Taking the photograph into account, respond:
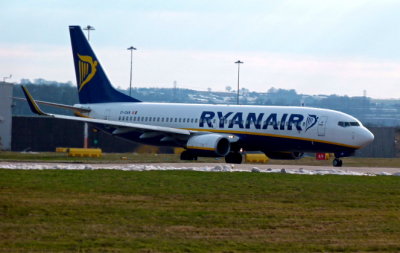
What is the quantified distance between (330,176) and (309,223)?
47.8 ft

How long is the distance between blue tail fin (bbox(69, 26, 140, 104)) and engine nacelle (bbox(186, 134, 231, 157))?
9648 mm

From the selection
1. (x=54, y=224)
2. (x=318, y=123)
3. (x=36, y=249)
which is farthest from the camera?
(x=318, y=123)

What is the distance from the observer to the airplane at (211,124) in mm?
51500

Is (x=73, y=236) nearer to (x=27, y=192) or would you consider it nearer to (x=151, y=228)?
(x=151, y=228)

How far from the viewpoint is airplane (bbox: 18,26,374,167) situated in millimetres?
51500

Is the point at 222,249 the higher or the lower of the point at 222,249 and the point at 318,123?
the lower

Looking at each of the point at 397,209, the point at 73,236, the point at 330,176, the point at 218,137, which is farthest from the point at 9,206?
the point at 218,137

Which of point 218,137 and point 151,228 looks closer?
point 151,228

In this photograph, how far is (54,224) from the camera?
73.2 ft

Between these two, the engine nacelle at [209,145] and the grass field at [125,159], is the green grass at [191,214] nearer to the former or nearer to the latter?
the engine nacelle at [209,145]

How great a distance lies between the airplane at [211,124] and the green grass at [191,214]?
16418 millimetres

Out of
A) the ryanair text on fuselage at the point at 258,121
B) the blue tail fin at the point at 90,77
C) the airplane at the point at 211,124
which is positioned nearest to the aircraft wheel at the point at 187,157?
the airplane at the point at 211,124

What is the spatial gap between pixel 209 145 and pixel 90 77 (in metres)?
13.0

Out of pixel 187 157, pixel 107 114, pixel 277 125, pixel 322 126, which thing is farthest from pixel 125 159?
pixel 322 126
